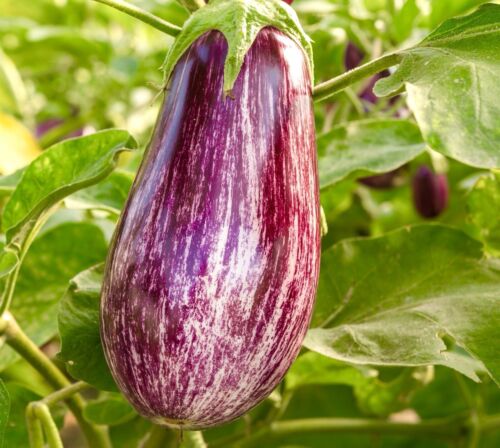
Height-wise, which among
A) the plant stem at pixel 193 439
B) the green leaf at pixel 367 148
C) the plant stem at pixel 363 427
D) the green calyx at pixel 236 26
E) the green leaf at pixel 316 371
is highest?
the green calyx at pixel 236 26

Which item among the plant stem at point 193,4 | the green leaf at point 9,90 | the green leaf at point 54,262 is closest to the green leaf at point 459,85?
the plant stem at point 193,4

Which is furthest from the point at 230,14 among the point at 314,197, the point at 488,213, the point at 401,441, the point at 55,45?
the point at 55,45

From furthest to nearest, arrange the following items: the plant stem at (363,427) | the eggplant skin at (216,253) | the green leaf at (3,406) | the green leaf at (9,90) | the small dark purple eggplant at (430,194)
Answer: the green leaf at (9,90) → the small dark purple eggplant at (430,194) → the plant stem at (363,427) → the green leaf at (3,406) → the eggplant skin at (216,253)

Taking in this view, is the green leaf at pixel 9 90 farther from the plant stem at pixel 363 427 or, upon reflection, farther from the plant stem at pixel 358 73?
the plant stem at pixel 358 73

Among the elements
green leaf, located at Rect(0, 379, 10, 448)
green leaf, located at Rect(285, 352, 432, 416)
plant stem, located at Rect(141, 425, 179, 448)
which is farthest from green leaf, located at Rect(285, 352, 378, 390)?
green leaf, located at Rect(0, 379, 10, 448)

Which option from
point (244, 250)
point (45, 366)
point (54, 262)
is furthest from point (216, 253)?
point (54, 262)

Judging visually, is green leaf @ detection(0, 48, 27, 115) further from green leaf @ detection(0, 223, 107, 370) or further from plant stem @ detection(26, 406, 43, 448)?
plant stem @ detection(26, 406, 43, 448)
